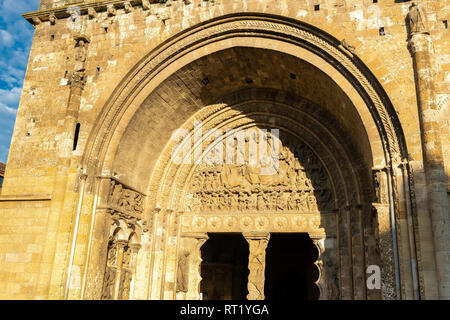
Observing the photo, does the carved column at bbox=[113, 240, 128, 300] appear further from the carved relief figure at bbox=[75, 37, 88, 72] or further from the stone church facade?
the carved relief figure at bbox=[75, 37, 88, 72]

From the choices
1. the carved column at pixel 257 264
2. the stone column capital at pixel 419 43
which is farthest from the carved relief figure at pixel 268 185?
the stone column capital at pixel 419 43

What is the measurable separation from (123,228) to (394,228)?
5386 mm

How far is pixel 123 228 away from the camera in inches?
352

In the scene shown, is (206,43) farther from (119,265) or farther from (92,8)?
(119,265)

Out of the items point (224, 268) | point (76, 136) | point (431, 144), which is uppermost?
point (76, 136)

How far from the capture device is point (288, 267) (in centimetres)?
1309

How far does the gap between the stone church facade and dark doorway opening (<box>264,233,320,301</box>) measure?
13.0ft

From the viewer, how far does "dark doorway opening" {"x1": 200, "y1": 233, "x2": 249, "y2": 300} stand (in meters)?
11.7

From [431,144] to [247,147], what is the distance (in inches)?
176

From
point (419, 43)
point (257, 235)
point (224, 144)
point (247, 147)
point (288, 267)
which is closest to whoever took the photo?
point (419, 43)

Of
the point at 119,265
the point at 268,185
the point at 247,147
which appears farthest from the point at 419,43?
the point at 119,265

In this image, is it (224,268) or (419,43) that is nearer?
(419,43)
